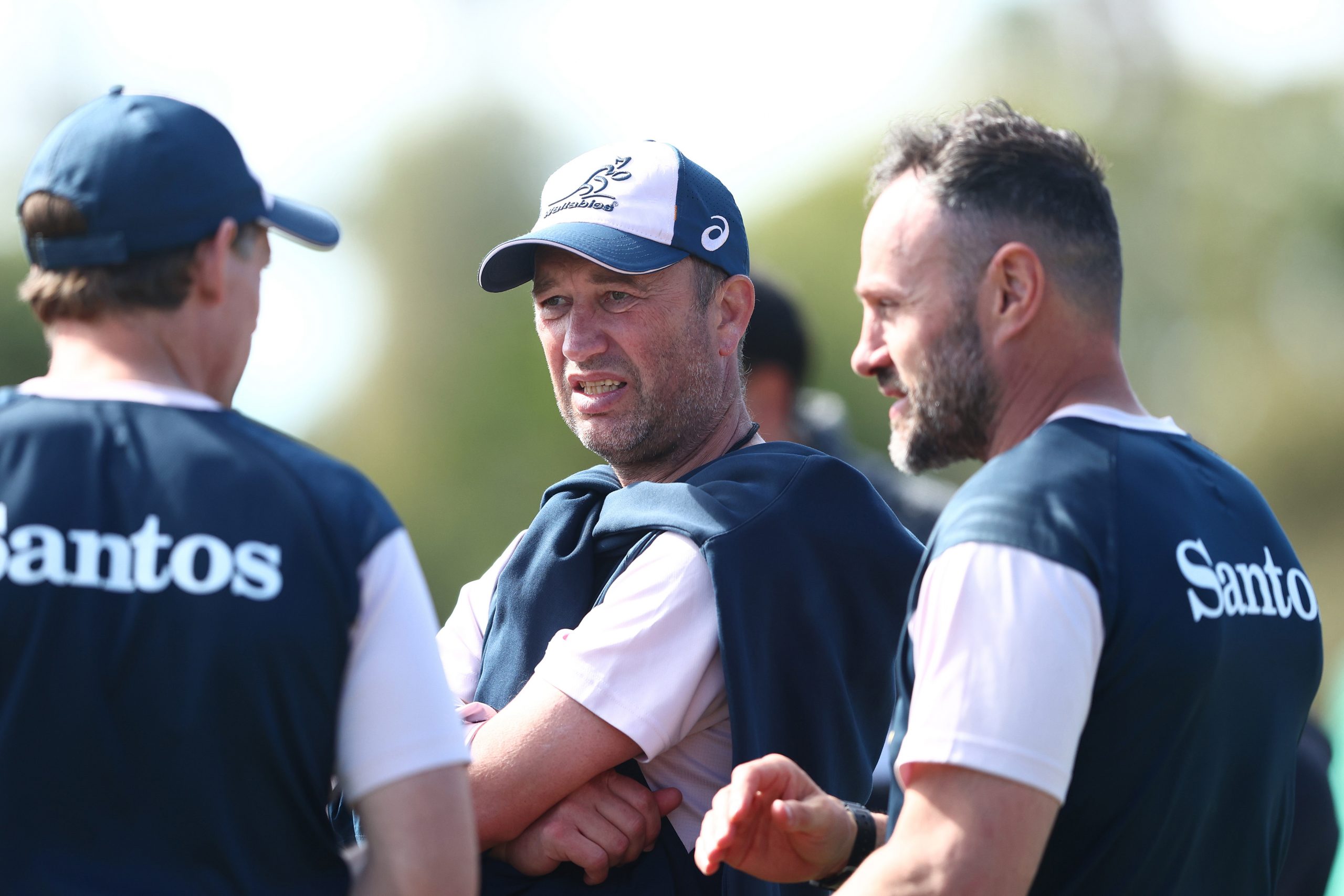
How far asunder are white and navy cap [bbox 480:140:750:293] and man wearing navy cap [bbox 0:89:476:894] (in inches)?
46.3

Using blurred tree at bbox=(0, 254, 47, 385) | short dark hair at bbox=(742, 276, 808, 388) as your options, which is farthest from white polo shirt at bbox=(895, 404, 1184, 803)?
blurred tree at bbox=(0, 254, 47, 385)

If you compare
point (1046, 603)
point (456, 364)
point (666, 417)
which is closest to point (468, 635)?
point (666, 417)

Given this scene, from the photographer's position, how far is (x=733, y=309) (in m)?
3.71

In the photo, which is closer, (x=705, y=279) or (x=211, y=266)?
(x=211, y=266)

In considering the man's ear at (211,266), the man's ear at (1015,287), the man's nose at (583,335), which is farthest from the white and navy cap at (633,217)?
the man's ear at (211,266)

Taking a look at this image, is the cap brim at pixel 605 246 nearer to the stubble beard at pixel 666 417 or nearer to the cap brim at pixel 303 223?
the stubble beard at pixel 666 417

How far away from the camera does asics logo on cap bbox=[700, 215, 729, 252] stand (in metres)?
3.59

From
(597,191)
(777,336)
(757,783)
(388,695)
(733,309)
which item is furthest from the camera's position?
(777,336)

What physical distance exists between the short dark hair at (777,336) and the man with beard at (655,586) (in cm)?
250

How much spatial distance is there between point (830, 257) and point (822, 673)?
1305 inches

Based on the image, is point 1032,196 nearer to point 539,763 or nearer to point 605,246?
point 605,246

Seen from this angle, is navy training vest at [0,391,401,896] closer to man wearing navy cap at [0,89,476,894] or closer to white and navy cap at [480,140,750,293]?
man wearing navy cap at [0,89,476,894]

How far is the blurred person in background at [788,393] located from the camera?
6.23 metres

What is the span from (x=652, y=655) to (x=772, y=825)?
473mm
